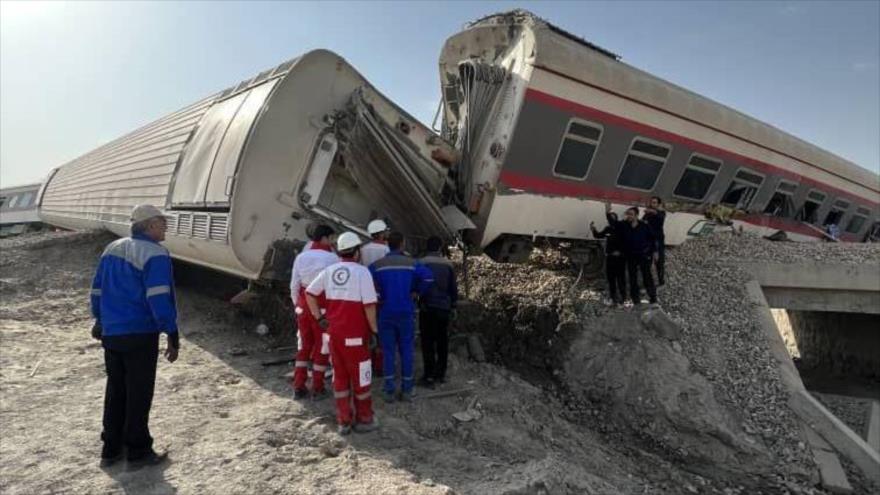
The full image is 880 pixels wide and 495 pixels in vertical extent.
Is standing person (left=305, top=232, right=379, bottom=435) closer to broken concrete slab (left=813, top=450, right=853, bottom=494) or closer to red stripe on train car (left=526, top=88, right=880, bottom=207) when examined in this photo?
red stripe on train car (left=526, top=88, right=880, bottom=207)

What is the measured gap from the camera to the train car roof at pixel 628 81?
7.02 metres

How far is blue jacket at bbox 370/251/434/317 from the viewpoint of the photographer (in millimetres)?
5000

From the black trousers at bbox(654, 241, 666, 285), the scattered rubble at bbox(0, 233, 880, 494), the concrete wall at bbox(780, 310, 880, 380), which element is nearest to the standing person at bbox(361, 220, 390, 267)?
the scattered rubble at bbox(0, 233, 880, 494)

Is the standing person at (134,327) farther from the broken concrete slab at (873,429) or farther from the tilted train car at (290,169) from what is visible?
the broken concrete slab at (873,429)

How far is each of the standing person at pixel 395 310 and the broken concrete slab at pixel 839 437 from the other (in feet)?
17.1

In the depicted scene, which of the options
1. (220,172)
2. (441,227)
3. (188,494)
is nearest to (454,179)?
(441,227)

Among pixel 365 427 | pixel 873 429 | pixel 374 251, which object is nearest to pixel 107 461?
pixel 365 427

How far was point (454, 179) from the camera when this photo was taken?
7.10 metres

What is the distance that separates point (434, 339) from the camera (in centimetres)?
562

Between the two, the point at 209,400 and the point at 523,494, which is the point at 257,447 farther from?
the point at 523,494

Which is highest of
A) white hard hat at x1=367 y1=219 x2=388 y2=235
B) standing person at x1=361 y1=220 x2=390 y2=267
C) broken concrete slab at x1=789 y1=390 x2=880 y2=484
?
white hard hat at x1=367 y1=219 x2=388 y2=235

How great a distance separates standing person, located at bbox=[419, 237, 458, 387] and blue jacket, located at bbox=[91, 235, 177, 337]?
2439mm

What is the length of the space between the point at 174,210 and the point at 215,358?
1.86 m

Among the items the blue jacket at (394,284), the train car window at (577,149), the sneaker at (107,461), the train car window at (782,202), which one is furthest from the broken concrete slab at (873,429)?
the sneaker at (107,461)
